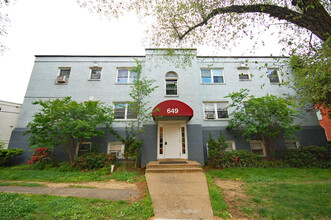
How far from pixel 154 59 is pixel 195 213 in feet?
34.3

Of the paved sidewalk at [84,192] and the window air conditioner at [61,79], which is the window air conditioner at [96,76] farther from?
the paved sidewalk at [84,192]

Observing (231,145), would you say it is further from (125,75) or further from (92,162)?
(125,75)

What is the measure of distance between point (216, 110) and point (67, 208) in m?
10.8

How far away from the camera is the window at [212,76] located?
1262 centimetres

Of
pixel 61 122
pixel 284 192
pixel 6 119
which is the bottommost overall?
pixel 284 192

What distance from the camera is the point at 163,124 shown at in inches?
403

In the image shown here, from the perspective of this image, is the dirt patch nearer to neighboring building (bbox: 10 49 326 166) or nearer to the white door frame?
neighboring building (bbox: 10 49 326 166)

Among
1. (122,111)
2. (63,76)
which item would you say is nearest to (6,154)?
(63,76)

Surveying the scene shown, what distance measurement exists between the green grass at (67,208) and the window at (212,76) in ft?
34.7

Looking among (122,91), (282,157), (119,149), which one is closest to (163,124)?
(119,149)

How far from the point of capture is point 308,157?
9.28 m

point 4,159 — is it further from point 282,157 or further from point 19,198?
point 282,157

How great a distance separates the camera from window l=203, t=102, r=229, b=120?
11656mm

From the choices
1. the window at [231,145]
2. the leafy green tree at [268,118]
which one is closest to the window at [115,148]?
the window at [231,145]
